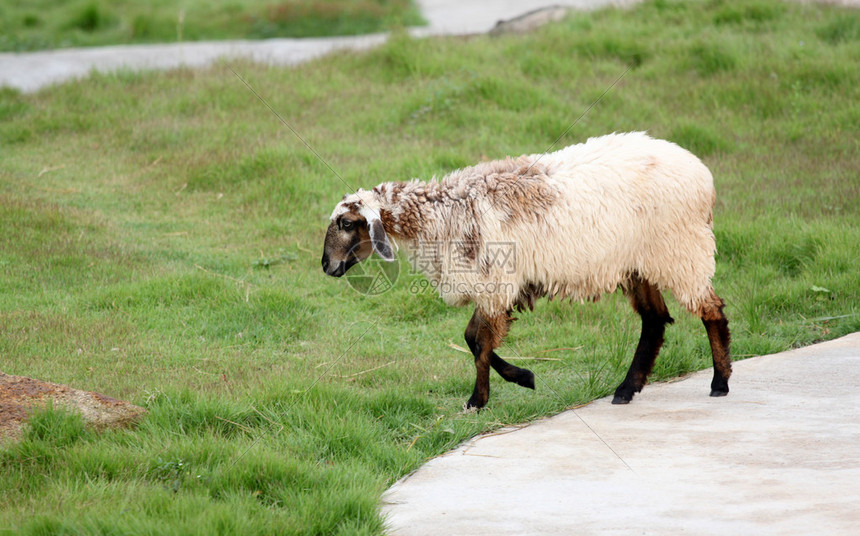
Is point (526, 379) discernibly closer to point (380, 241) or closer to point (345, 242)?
point (380, 241)

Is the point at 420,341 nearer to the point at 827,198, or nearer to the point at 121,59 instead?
the point at 827,198

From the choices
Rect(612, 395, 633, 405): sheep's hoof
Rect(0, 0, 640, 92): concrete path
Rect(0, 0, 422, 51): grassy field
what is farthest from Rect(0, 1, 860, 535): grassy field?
Rect(0, 0, 422, 51): grassy field

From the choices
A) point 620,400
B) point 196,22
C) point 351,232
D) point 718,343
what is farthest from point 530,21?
point 620,400

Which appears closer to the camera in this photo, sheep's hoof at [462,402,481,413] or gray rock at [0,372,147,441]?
gray rock at [0,372,147,441]

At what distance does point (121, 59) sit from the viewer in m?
15.5

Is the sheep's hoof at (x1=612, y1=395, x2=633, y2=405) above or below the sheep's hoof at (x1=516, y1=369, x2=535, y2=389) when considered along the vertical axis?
below

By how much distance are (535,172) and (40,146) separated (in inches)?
315

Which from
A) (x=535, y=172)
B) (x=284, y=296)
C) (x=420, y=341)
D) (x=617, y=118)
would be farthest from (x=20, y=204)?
(x=617, y=118)

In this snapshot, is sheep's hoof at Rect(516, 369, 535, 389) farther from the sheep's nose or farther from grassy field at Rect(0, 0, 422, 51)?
grassy field at Rect(0, 0, 422, 51)

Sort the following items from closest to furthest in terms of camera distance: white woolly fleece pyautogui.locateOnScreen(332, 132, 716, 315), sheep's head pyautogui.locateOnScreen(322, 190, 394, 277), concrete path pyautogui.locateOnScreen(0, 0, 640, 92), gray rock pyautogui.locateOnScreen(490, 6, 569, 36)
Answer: white woolly fleece pyautogui.locateOnScreen(332, 132, 716, 315) < sheep's head pyautogui.locateOnScreen(322, 190, 394, 277) < concrete path pyautogui.locateOnScreen(0, 0, 640, 92) < gray rock pyautogui.locateOnScreen(490, 6, 569, 36)

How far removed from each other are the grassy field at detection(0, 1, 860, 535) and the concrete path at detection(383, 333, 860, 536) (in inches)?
9.5

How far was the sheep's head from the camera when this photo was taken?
5.80 metres

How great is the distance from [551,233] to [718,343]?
1321mm

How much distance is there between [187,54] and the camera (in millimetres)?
15773
